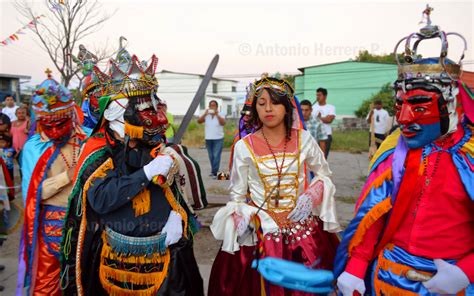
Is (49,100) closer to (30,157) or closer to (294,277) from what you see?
(30,157)

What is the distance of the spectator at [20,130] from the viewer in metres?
6.96

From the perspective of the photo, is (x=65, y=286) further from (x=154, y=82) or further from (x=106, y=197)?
Answer: (x=154, y=82)

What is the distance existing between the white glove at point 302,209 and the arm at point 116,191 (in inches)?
37.9

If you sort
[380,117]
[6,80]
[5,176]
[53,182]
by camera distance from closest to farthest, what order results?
[53,182]
[5,176]
[380,117]
[6,80]

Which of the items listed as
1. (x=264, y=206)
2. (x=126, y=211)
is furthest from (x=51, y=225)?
(x=264, y=206)

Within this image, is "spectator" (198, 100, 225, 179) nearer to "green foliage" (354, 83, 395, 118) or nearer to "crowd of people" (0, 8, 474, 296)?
"crowd of people" (0, 8, 474, 296)

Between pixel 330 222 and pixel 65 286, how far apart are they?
74.9 inches

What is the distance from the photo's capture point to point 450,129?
1921 millimetres

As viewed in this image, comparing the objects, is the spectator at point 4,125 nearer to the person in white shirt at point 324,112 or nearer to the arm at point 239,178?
the arm at point 239,178

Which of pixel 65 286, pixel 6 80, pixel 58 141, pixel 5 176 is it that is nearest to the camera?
pixel 65 286

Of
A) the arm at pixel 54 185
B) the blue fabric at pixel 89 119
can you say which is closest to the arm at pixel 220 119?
the blue fabric at pixel 89 119

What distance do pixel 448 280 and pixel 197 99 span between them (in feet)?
6.25

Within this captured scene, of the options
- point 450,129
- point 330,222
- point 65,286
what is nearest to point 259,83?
point 330,222

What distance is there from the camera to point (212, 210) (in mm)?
6449
